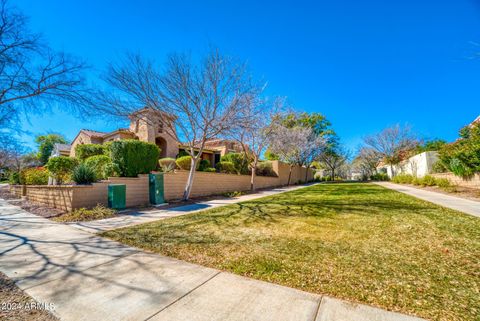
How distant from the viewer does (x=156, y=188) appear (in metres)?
8.29

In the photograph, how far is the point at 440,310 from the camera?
1.73m

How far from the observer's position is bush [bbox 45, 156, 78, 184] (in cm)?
920

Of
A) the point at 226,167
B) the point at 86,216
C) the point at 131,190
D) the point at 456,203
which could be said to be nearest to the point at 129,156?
the point at 131,190

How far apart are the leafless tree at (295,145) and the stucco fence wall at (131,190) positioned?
5844 millimetres

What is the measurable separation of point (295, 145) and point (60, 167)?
18.1 meters

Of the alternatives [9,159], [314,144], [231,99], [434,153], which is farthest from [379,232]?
[9,159]

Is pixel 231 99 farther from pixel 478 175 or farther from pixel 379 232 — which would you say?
pixel 478 175

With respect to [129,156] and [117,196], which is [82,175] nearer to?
[117,196]

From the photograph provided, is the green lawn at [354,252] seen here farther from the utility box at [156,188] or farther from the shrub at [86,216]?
the utility box at [156,188]

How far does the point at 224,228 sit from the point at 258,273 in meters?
2.29

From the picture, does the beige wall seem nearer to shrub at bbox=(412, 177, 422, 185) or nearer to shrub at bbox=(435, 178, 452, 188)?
shrub at bbox=(412, 177, 422, 185)

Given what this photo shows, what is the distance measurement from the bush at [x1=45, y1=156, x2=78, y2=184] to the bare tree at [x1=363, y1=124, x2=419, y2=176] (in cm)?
3387

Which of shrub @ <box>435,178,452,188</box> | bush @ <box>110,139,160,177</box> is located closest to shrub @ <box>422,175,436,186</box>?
shrub @ <box>435,178,452,188</box>

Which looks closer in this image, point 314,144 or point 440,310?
point 440,310
